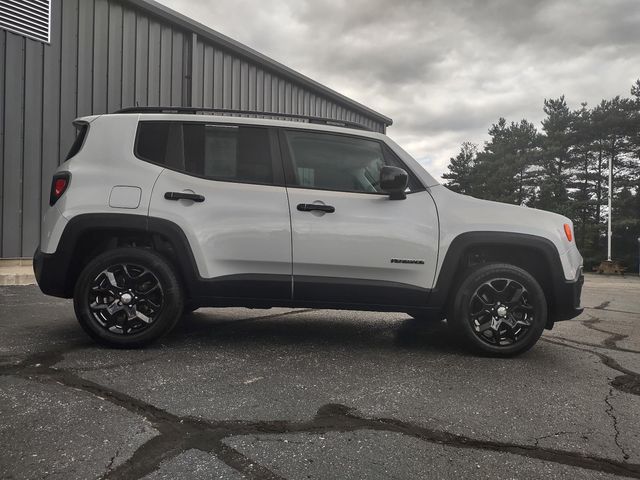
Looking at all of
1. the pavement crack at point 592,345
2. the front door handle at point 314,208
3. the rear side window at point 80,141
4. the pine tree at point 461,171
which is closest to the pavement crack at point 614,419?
the pavement crack at point 592,345

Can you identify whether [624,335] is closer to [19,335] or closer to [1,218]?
[19,335]

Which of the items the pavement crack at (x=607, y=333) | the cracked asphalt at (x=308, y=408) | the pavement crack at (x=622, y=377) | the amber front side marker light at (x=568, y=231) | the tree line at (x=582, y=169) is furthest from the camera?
the tree line at (x=582, y=169)

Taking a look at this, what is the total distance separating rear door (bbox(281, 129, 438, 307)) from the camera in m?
3.76

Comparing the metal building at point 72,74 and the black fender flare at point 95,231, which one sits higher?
the metal building at point 72,74

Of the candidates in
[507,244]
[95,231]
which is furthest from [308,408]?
[95,231]

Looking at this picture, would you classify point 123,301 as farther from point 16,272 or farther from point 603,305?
point 603,305

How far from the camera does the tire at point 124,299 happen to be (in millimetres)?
3689

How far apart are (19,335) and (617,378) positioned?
195 inches

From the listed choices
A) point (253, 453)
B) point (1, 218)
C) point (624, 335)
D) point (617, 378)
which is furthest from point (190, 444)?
point (1, 218)

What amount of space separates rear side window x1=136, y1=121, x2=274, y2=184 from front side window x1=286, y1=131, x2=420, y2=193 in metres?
0.25

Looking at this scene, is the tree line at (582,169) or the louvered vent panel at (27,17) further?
the tree line at (582,169)

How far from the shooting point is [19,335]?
164 inches

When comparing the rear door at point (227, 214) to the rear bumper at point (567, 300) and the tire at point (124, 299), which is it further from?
the rear bumper at point (567, 300)

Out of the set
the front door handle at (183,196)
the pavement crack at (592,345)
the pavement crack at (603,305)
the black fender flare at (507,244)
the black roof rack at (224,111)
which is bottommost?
the pavement crack at (603,305)
